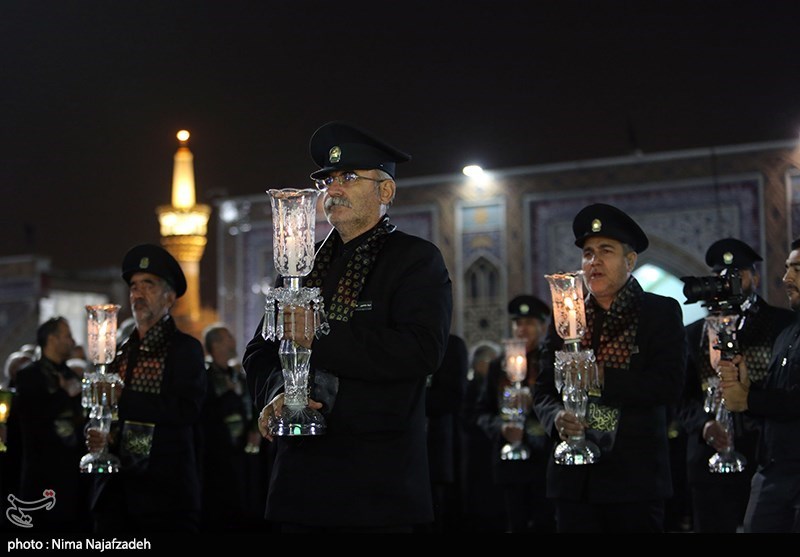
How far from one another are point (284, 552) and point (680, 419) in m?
3.66

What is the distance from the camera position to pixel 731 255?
5898mm

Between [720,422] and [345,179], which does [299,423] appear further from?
[720,422]

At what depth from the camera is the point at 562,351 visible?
4262 mm

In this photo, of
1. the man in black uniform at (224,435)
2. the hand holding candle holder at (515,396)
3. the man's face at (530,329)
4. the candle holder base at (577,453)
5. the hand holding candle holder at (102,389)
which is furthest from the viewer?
the man in black uniform at (224,435)

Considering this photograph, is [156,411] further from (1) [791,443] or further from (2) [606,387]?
(1) [791,443]

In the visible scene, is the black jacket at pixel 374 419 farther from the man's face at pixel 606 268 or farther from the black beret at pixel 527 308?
the black beret at pixel 527 308

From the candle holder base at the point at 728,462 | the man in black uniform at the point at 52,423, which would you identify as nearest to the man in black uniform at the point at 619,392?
the candle holder base at the point at 728,462

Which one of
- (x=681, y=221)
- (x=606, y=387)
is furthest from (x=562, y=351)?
(x=681, y=221)

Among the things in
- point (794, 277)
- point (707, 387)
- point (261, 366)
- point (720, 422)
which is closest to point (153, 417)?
point (261, 366)

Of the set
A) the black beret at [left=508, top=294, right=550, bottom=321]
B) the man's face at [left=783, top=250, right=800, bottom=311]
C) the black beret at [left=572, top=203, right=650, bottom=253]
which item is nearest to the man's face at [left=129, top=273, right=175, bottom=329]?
the black beret at [left=572, top=203, right=650, bottom=253]

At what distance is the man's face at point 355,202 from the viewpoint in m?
3.51

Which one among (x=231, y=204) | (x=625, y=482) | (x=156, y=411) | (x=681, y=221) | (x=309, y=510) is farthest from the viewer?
(x=231, y=204)

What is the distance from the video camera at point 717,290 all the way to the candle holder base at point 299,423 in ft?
6.01

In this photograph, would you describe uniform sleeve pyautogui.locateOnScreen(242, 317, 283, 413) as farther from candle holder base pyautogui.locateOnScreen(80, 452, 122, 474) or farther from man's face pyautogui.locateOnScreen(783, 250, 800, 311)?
man's face pyautogui.locateOnScreen(783, 250, 800, 311)
